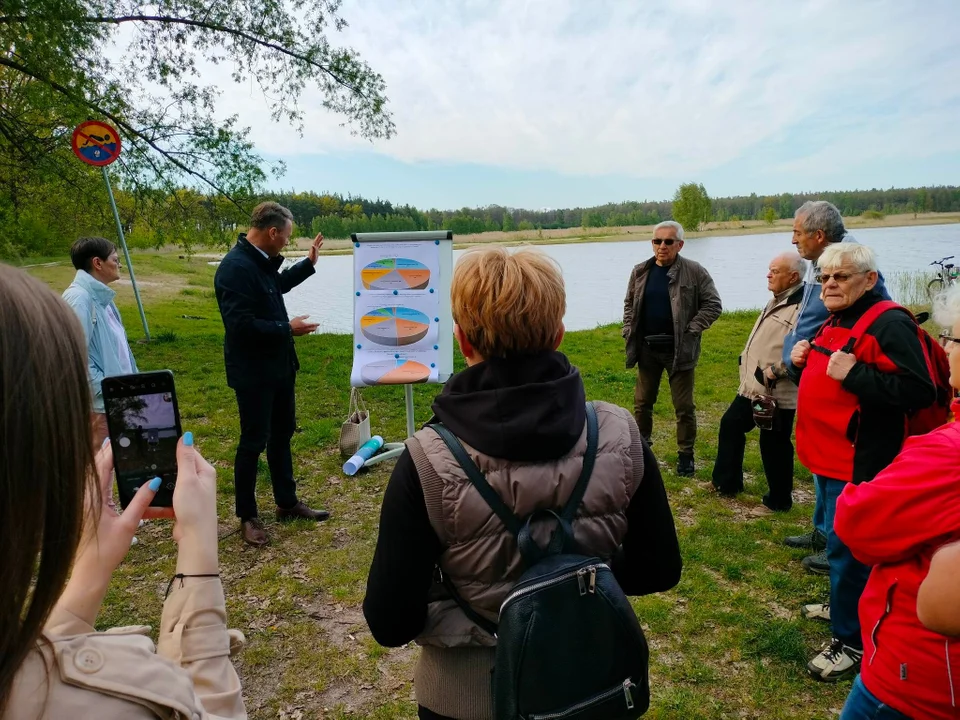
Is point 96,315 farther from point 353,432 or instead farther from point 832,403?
point 832,403

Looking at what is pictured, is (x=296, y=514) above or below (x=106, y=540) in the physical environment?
below

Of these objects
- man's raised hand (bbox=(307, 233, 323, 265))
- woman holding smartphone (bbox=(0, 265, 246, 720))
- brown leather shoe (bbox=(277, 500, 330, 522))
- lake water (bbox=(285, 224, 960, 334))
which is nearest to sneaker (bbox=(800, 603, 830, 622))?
brown leather shoe (bbox=(277, 500, 330, 522))

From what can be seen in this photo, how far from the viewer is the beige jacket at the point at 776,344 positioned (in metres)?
4.21

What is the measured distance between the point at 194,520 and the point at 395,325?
13.5 feet

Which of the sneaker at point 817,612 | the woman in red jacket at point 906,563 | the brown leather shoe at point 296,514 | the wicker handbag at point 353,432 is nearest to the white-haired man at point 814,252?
the sneaker at point 817,612

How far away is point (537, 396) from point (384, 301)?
3995 millimetres

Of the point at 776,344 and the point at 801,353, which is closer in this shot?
the point at 801,353

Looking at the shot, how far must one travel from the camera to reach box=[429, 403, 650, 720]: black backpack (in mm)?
1193

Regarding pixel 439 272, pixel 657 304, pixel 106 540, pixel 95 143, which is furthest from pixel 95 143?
pixel 106 540

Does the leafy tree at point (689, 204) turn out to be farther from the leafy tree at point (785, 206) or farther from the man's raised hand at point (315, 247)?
the man's raised hand at point (315, 247)

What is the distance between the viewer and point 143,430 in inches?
54.7

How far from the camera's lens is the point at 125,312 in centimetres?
1491

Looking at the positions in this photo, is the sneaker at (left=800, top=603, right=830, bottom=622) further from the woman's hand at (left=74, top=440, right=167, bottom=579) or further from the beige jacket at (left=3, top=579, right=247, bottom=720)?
the woman's hand at (left=74, top=440, right=167, bottom=579)

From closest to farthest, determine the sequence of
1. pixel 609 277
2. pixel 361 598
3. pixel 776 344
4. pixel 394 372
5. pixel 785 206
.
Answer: pixel 361 598 → pixel 776 344 → pixel 394 372 → pixel 609 277 → pixel 785 206
